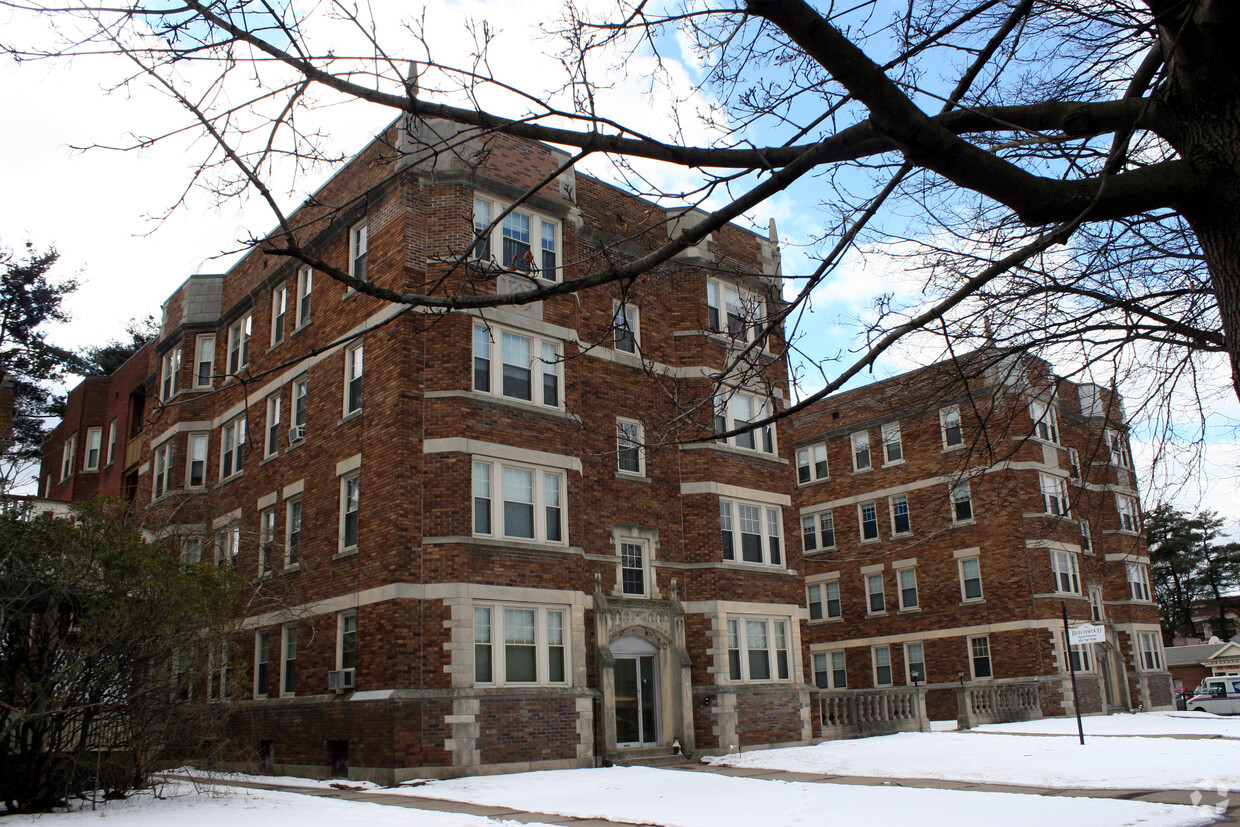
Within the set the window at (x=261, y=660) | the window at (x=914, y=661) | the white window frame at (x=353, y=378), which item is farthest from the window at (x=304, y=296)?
the window at (x=914, y=661)

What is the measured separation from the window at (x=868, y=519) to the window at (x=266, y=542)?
2397cm

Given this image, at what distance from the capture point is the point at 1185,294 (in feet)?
32.0

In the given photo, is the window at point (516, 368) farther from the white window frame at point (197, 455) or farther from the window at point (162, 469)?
the window at point (162, 469)

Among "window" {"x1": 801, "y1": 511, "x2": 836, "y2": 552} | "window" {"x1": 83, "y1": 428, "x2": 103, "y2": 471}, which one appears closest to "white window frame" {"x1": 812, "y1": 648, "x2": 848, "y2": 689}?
"window" {"x1": 801, "y1": 511, "x2": 836, "y2": 552}

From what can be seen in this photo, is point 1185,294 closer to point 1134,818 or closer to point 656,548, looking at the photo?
point 1134,818

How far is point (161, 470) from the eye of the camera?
28.9 m

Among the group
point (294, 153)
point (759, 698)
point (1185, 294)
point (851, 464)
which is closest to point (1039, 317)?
point (1185, 294)

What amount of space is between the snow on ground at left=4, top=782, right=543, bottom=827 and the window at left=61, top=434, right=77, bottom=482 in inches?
1095

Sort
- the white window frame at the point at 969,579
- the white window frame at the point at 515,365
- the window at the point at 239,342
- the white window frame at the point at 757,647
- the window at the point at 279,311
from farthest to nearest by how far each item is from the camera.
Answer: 1. the white window frame at the point at 969,579
2. the window at the point at 239,342
3. the window at the point at 279,311
4. the white window frame at the point at 757,647
5. the white window frame at the point at 515,365

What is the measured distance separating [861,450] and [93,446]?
3018 centimetres

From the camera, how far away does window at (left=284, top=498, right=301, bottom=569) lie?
22.5 meters

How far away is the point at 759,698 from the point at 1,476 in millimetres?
16346

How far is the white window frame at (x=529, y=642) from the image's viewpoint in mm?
18781

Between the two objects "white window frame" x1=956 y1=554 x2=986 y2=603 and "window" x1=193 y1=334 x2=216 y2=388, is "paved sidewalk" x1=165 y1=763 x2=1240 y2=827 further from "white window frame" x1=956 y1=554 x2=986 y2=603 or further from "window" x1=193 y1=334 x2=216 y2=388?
"white window frame" x1=956 y1=554 x2=986 y2=603
